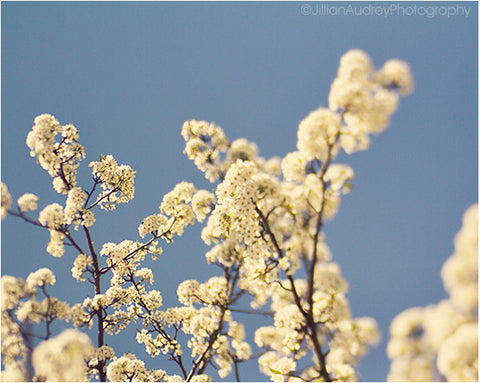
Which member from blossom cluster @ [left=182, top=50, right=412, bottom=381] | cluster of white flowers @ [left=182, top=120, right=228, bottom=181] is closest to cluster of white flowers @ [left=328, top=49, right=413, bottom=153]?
blossom cluster @ [left=182, top=50, right=412, bottom=381]

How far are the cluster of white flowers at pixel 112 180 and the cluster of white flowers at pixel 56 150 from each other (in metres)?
0.49

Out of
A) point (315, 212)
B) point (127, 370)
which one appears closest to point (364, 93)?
point (315, 212)

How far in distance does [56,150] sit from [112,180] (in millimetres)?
1442

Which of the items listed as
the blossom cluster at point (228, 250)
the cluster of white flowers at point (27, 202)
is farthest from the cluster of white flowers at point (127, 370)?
the cluster of white flowers at point (27, 202)

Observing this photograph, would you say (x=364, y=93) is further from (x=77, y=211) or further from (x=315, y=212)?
(x=77, y=211)

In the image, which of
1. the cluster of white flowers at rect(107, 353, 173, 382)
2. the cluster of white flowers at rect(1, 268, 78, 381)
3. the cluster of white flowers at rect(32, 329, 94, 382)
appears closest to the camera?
the cluster of white flowers at rect(32, 329, 94, 382)

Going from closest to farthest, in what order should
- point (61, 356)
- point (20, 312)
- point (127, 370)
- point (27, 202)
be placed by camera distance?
point (61, 356) → point (20, 312) → point (27, 202) → point (127, 370)

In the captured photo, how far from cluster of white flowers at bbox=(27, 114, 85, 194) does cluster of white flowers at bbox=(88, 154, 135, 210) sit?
492mm

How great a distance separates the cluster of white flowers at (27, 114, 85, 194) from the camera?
24.1 ft

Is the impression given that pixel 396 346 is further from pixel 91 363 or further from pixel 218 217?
pixel 91 363

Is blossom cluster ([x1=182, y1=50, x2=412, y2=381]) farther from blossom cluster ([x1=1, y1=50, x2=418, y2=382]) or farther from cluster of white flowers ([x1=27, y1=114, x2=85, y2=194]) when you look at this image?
cluster of white flowers ([x1=27, y1=114, x2=85, y2=194])

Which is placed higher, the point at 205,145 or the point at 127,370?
the point at 205,145

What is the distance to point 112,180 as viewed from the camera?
319 inches

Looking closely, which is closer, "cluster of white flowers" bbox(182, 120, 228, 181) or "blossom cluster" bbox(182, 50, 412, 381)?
"blossom cluster" bbox(182, 50, 412, 381)
